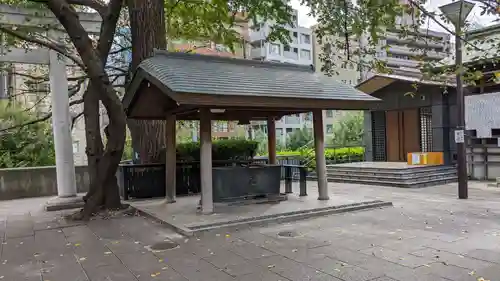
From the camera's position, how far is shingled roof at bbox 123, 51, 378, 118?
271 inches

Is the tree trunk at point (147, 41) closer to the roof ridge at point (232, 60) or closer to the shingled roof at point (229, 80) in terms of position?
the shingled roof at point (229, 80)

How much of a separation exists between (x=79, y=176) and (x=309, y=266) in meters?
10.1

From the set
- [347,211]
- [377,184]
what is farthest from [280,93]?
[377,184]

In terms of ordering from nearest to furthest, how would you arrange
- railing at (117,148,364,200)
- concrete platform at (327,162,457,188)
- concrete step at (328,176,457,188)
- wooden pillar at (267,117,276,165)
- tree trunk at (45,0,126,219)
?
tree trunk at (45,0,126,219)
railing at (117,148,364,200)
wooden pillar at (267,117,276,165)
concrete step at (328,176,457,188)
concrete platform at (327,162,457,188)

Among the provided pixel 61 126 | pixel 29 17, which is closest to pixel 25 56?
pixel 29 17

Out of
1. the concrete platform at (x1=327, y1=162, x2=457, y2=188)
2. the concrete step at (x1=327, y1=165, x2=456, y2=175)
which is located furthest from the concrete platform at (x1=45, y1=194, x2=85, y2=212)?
the concrete step at (x1=327, y1=165, x2=456, y2=175)

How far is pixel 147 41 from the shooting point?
11180 millimetres

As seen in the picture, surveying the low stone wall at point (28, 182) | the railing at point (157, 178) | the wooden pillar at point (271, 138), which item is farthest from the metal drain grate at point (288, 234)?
the low stone wall at point (28, 182)

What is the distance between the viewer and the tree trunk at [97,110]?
7.44 m

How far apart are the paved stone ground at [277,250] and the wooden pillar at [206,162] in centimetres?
103

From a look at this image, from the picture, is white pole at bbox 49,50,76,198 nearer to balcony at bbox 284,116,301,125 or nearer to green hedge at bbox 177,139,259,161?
green hedge at bbox 177,139,259,161

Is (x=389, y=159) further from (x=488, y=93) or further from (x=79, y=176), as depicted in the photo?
(x=79, y=176)

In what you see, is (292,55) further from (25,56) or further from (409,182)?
(25,56)

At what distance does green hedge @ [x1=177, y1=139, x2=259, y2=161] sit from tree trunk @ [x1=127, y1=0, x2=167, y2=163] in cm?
71
